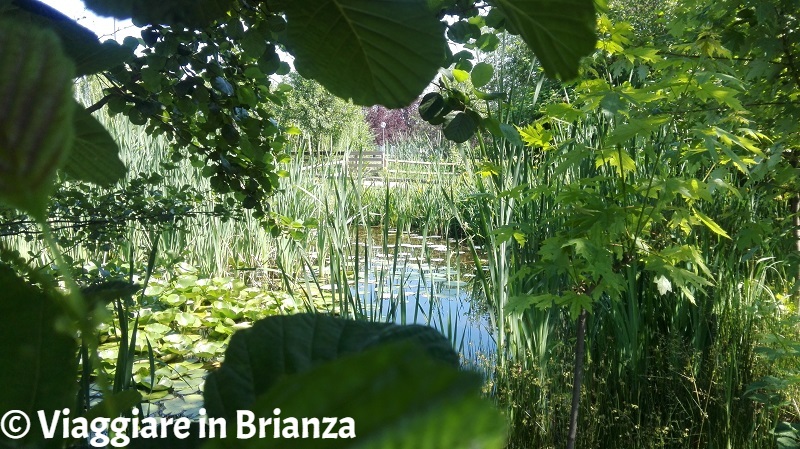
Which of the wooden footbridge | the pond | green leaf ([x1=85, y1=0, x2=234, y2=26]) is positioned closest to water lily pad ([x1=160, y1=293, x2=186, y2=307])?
the pond

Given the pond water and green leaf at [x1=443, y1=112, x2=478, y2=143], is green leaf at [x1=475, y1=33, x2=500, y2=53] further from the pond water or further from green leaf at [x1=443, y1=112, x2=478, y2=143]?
the pond water

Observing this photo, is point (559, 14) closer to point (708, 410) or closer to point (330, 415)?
point (330, 415)

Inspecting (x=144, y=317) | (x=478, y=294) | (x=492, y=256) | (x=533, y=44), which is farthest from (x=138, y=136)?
(x=533, y=44)

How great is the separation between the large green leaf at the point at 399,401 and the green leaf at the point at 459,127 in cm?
66

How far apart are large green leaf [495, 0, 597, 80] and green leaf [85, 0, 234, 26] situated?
0.13 metres

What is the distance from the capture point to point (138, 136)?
421 centimetres

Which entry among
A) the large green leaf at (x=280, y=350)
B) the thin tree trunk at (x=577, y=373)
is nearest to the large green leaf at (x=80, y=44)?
the large green leaf at (x=280, y=350)

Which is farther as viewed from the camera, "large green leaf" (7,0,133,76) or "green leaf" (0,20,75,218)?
"large green leaf" (7,0,133,76)

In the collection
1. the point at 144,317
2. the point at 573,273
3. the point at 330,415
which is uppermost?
the point at 330,415

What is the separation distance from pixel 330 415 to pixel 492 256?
2.37m

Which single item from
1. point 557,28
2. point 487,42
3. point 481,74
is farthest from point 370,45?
point 487,42

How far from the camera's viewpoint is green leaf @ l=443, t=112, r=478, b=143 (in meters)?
0.73

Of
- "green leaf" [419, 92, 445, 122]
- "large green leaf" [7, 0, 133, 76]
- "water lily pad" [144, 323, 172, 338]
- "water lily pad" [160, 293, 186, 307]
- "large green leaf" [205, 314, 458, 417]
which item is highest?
"green leaf" [419, 92, 445, 122]

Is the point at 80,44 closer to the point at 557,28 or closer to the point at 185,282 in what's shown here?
the point at 557,28
